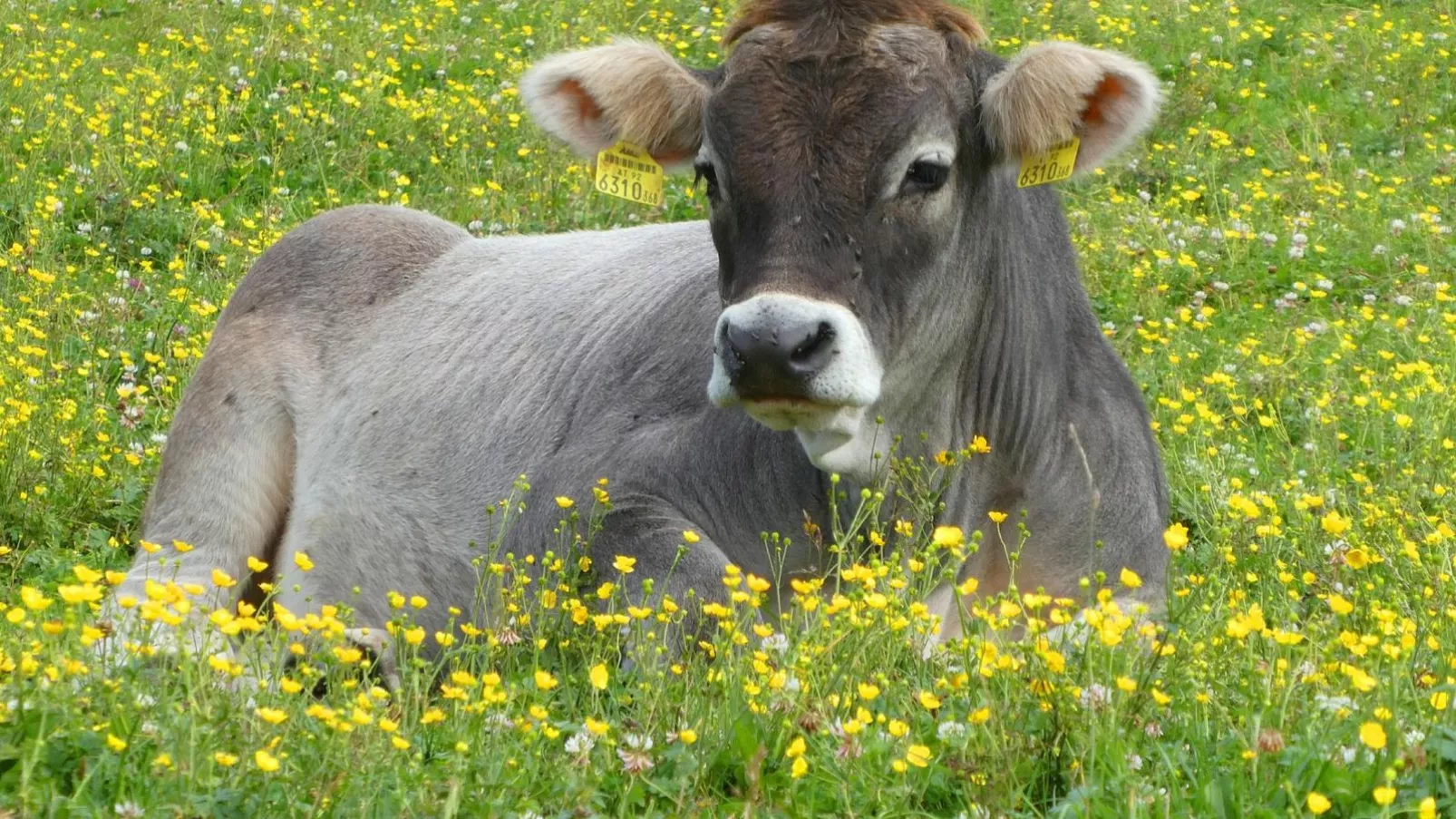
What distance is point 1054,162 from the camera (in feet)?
19.2

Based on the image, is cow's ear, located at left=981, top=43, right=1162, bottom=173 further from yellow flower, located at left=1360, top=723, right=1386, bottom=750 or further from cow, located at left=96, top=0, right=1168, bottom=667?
yellow flower, located at left=1360, top=723, right=1386, bottom=750

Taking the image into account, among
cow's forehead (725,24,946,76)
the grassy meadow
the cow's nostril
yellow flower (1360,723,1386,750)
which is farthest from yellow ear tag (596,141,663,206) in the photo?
yellow flower (1360,723,1386,750)

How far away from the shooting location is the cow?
541 centimetres

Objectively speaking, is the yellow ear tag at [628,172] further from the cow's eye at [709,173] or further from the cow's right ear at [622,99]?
the cow's eye at [709,173]

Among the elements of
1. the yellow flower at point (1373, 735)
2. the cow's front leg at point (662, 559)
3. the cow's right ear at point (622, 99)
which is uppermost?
the cow's right ear at point (622, 99)

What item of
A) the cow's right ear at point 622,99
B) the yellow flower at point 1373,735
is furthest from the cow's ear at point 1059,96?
the yellow flower at point 1373,735

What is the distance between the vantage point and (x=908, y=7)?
5.88 metres

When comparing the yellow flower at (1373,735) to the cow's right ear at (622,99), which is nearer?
the yellow flower at (1373,735)

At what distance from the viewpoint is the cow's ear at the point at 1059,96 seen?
571cm

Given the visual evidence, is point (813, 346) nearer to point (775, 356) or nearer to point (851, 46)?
point (775, 356)

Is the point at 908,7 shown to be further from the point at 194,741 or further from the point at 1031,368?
the point at 194,741

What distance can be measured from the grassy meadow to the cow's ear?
1.04 m

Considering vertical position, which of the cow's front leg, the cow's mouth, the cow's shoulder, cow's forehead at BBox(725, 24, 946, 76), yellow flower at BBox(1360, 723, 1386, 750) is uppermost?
cow's forehead at BBox(725, 24, 946, 76)

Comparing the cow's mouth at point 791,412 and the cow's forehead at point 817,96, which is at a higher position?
the cow's forehead at point 817,96
